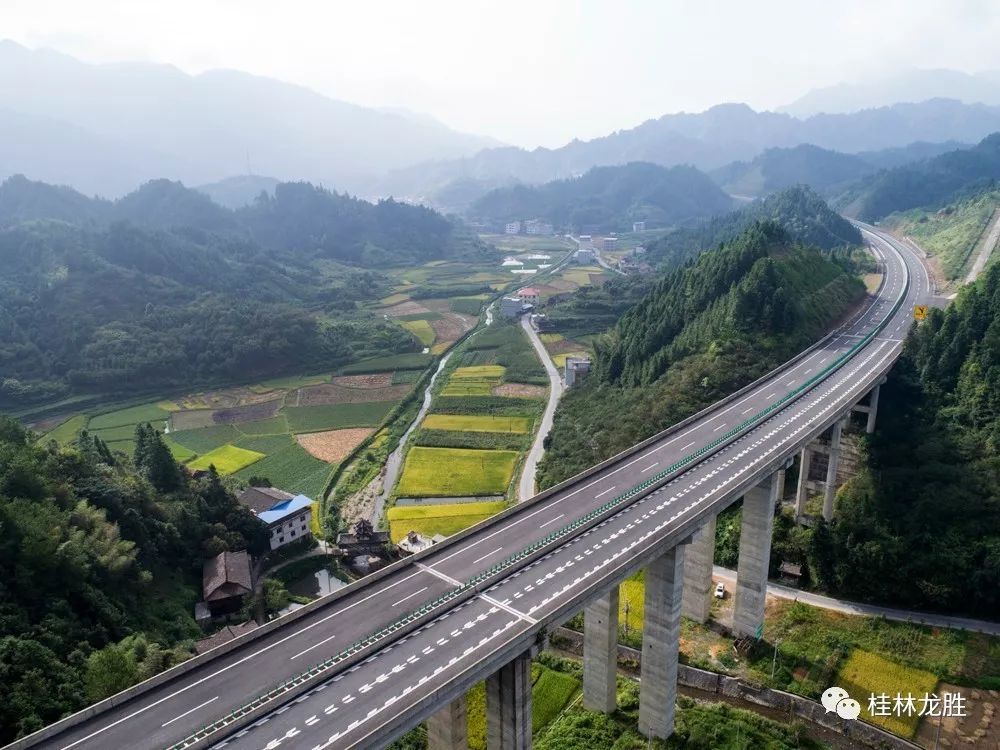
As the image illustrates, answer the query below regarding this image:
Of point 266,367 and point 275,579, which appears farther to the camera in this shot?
point 266,367

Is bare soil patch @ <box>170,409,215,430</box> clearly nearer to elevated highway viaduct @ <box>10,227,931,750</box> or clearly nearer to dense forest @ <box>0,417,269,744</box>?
dense forest @ <box>0,417,269,744</box>

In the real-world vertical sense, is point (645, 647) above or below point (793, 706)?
above

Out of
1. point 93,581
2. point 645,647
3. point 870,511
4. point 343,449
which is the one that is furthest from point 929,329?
point 93,581

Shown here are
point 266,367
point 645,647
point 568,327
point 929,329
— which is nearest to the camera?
point 645,647

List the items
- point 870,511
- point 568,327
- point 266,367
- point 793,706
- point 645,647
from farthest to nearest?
point 568,327 → point 266,367 → point 870,511 → point 793,706 → point 645,647

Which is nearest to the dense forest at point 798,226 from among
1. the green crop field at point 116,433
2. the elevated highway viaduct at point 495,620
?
the elevated highway viaduct at point 495,620

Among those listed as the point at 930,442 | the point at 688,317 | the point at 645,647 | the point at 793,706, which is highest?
the point at 688,317

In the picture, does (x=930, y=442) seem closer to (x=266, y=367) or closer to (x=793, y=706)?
(x=793, y=706)
